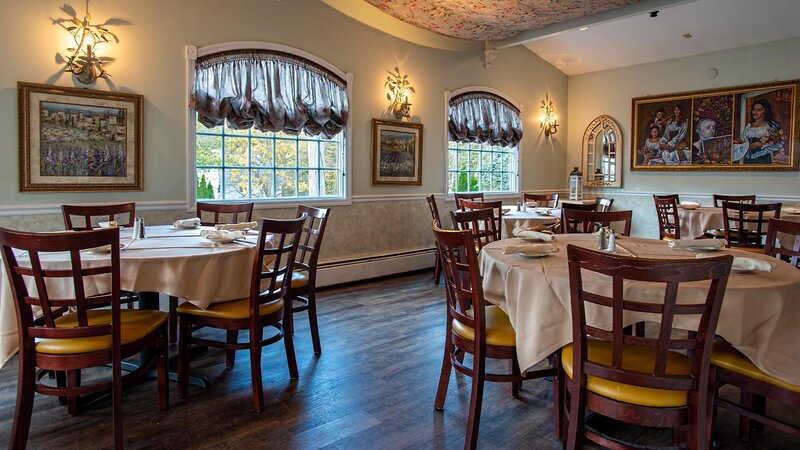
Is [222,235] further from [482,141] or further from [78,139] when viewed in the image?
[482,141]

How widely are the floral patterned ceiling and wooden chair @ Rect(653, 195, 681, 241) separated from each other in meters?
2.28

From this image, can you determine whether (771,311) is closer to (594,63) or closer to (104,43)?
(104,43)

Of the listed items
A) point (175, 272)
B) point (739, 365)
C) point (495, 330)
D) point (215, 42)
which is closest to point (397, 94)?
point (215, 42)

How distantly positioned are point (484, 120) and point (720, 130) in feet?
11.0

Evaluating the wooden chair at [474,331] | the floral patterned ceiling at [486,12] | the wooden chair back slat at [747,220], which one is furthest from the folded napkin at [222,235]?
the wooden chair back slat at [747,220]

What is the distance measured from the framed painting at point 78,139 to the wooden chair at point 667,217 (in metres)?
5.33

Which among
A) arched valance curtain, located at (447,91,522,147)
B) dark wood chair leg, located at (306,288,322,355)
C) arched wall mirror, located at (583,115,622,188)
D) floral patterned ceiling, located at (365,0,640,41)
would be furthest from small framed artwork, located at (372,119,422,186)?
arched wall mirror, located at (583,115,622,188)

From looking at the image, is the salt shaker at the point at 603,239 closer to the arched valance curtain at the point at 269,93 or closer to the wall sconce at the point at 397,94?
the arched valance curtain at the point at 269,93

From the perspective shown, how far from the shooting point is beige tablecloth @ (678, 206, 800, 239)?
→ 5.26 metres

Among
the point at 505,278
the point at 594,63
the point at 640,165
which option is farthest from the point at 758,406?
the point at 594,63

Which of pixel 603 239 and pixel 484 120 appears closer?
pixel 603 239

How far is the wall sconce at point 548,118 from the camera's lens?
836 cm

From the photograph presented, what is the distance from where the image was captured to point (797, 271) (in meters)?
2.13

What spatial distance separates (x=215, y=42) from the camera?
4.54 m
